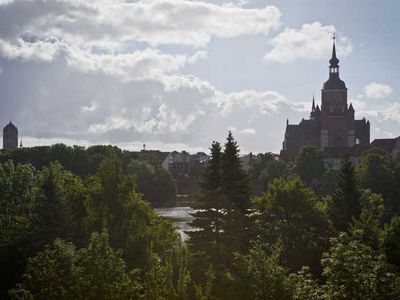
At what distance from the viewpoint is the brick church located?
161m

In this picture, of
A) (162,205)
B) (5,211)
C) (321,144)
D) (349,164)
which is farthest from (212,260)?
(321,144)

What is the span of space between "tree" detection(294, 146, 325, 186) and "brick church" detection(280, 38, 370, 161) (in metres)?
36.0

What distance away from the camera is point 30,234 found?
3847 cm

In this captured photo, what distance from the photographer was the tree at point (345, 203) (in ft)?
139

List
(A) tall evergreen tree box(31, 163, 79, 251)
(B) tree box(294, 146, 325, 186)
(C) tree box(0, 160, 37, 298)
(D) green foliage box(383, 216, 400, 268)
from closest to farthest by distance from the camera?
1. (D) green foliage box(383, 216, 400, 268)
2. (C) tree box(0, 160, 37, 298)
3. (A) tall evergreen tree box(31, 163, 79, 251)
4. (B) tree box(294, 146, 325, 186)

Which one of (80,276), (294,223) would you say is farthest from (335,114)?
(80,276)

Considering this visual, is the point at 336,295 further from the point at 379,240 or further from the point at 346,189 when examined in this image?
the point at 346,189

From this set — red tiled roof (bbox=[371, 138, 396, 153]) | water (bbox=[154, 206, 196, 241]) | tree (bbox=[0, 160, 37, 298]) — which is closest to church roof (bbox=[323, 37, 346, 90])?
red tiled roof (bbox=[371, 138, 396, 153])

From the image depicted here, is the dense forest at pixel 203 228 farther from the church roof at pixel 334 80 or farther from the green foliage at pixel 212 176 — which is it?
the church roof at pixel 334 80

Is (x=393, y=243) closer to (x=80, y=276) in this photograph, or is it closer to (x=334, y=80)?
(x=80, y=276)

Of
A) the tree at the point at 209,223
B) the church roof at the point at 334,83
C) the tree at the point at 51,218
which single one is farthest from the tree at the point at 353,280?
the church roof at the point at 334,83

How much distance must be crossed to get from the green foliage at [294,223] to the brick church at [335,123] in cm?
12262

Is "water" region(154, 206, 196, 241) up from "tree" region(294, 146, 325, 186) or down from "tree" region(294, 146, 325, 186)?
down

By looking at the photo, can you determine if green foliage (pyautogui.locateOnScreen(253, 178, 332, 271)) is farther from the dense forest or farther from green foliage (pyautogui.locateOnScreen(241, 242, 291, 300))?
green foliage (pyautogui.locateOnScreen(241, 242, 291, 300))
